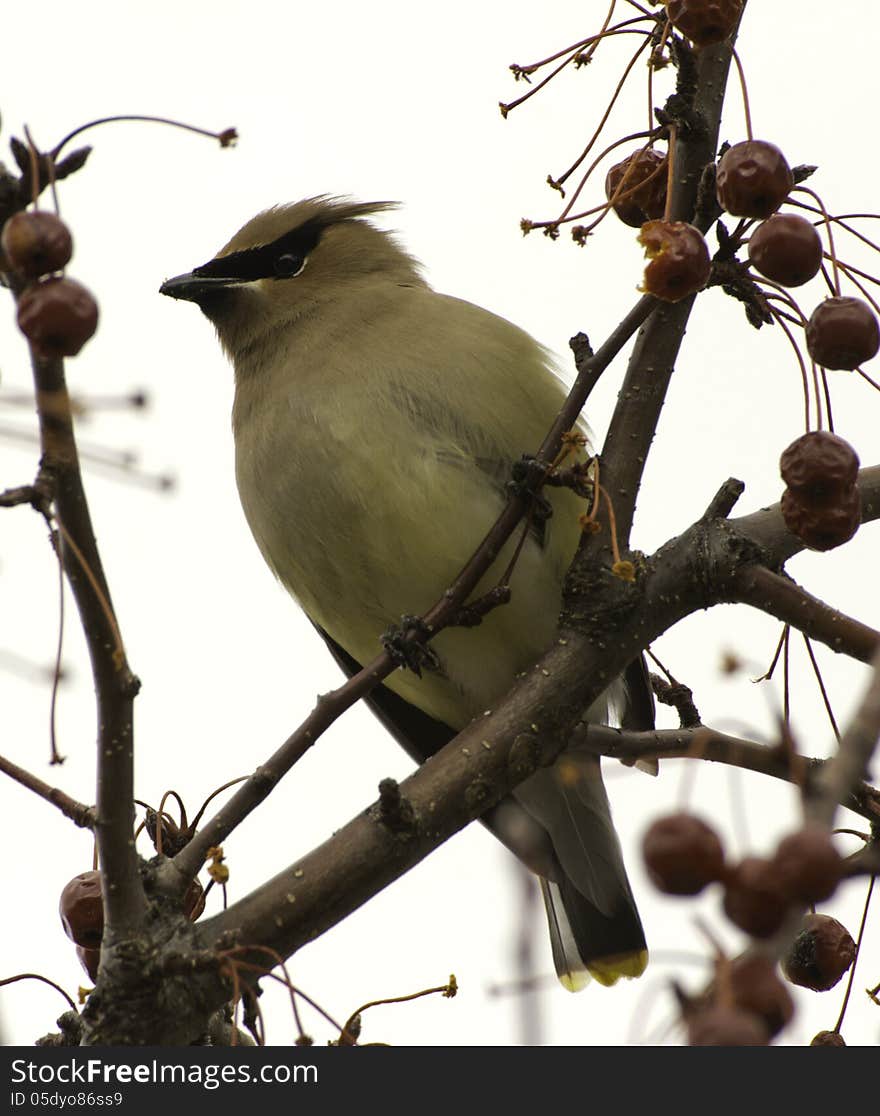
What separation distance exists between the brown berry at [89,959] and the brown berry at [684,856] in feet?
5.37

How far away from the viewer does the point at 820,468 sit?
2717 mm

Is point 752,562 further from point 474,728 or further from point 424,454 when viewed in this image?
point 424,454

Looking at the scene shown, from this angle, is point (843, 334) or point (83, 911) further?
point (83, 911)

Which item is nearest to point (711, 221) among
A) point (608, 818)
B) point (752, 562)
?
point (752, 562)

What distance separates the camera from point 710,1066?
2.02m

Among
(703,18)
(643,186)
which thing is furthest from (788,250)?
(643,186)

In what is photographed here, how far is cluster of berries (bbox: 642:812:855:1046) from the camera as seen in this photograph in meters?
1.66

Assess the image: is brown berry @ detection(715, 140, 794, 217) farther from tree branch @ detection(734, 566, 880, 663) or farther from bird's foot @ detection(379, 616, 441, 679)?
bird's foot @ detection(379, 616, 441, 679)

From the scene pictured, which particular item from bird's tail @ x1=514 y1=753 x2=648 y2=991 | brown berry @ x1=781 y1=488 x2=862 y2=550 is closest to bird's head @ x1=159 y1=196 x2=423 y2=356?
bird's tail @ x1=514 y1=753 x2=648 y2=991

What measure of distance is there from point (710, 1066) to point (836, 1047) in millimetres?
1089

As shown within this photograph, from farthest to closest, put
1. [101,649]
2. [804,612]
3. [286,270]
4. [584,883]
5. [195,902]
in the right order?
[286,270] < [584,883] < [195,902] < [804,612] < [101,649]

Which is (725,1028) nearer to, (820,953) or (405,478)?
(820,953)

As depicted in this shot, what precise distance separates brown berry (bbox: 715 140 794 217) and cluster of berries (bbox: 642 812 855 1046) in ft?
4.27

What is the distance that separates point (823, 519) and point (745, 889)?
1.17m
